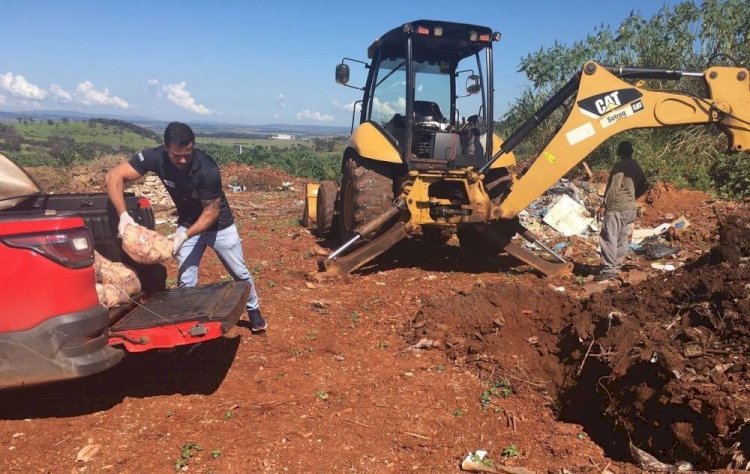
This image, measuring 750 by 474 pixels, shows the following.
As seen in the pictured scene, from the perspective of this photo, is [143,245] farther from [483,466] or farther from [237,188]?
[237,188]

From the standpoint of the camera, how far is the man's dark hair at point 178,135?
4293 millimetres

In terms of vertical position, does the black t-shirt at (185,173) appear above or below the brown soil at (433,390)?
above

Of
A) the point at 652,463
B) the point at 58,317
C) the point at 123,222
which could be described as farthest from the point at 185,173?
the point at 652,463

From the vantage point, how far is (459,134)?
7.49m

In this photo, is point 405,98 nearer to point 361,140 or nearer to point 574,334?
point 361,140

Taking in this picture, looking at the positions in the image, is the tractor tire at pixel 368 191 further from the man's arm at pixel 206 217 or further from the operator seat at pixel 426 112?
the man's arm at pixel 206 217

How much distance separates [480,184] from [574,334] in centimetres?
256

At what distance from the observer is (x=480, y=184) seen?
6.84 metres

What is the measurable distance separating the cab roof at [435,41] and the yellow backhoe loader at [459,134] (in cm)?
1

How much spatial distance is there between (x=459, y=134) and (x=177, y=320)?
189 inches

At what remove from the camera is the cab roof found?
6.82 meters

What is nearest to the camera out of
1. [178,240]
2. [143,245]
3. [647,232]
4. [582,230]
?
[143,245]

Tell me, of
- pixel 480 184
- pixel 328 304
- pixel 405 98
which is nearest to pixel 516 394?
pixel 328 304

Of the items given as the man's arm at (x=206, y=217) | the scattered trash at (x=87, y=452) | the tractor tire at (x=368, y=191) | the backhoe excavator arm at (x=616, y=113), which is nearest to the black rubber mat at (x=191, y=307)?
the man's arm at (x=206, y=217)
